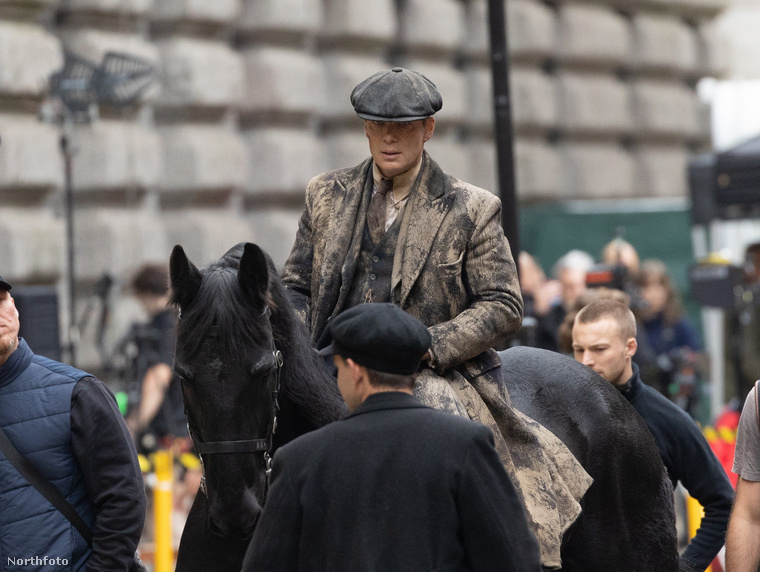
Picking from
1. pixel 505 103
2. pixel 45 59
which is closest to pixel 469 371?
pixel 505 103

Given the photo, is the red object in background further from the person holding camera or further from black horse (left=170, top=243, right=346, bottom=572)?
black horse (left=170, top=243, right=346, bottom=572)

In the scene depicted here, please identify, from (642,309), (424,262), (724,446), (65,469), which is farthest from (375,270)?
(642,309)

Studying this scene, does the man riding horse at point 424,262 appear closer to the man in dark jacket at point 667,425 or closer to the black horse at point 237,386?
the black horse at point 237,386

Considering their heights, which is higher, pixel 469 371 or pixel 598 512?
pixel 469 371

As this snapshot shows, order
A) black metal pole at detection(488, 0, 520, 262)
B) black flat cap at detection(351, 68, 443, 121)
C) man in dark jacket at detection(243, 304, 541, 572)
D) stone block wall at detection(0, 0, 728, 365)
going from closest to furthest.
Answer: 1. man in dark jacket at detection(243, 304, 541, 572)
2. black flat cap at detection(351, 68, 443, 121)
3. black metal pole at detection(488, 0, 520, 262)
4. stone block wall at detection(0, 0, 728, 365)

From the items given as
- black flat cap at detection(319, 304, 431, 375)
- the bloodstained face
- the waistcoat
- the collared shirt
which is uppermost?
the bloodstained face

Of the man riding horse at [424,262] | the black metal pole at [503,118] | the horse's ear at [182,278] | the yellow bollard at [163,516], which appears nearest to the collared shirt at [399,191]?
the man riding horse at [424,262]

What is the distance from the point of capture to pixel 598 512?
5.20m

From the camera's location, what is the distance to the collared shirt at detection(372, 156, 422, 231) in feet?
14.2

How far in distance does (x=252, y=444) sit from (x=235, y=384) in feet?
0.55

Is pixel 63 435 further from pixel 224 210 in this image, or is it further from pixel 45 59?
pixel 224 210

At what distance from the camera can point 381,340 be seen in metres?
3.21

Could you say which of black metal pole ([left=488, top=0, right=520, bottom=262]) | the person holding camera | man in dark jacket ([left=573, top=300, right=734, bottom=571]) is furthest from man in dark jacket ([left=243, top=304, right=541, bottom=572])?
the person holding camera

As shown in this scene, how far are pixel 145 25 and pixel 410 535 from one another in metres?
8.58
